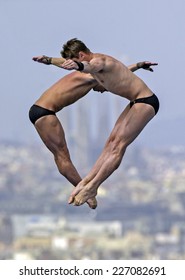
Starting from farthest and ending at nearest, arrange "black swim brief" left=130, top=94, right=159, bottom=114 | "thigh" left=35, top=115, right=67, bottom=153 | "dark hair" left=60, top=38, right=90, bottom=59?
"thigh" left=35, top=115, right=67, bottom=153
"black swim brief" left=130, top=94, right=159, bottom=114
"dark hair" left=60, top=38, right=90, bottom=59

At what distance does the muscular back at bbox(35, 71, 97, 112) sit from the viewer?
13664 millimetres

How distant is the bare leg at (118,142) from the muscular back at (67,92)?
44cm

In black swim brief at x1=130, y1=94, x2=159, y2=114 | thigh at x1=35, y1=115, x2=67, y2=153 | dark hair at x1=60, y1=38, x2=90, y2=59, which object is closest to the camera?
dark hair at x1=60, y1=38, x2=90, y2=59

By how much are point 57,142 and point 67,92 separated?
1.64 ft

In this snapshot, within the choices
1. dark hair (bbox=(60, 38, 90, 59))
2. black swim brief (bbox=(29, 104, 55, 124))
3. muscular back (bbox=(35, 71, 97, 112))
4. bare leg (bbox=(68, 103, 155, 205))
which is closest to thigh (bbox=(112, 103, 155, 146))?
bare leg (bbox=(68, 103, 155, 205))

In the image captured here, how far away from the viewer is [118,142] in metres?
13.6

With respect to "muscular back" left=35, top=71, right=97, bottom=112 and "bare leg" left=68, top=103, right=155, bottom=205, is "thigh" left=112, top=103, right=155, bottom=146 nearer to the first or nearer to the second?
"bare leg" left=68, top=103, right=155, bottom=205

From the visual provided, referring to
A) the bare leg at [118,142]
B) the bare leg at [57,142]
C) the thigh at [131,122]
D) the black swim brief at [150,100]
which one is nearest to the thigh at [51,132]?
the bare leg at [57,142]

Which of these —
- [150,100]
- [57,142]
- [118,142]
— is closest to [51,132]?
[57,142]

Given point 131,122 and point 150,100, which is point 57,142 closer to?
point 131,122

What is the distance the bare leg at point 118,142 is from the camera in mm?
13594

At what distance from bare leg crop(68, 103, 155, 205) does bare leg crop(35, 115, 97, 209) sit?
0.70 feet

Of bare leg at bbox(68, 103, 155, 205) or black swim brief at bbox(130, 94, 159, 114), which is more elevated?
black swim brief at bbox(130, 94, 159, 114)
